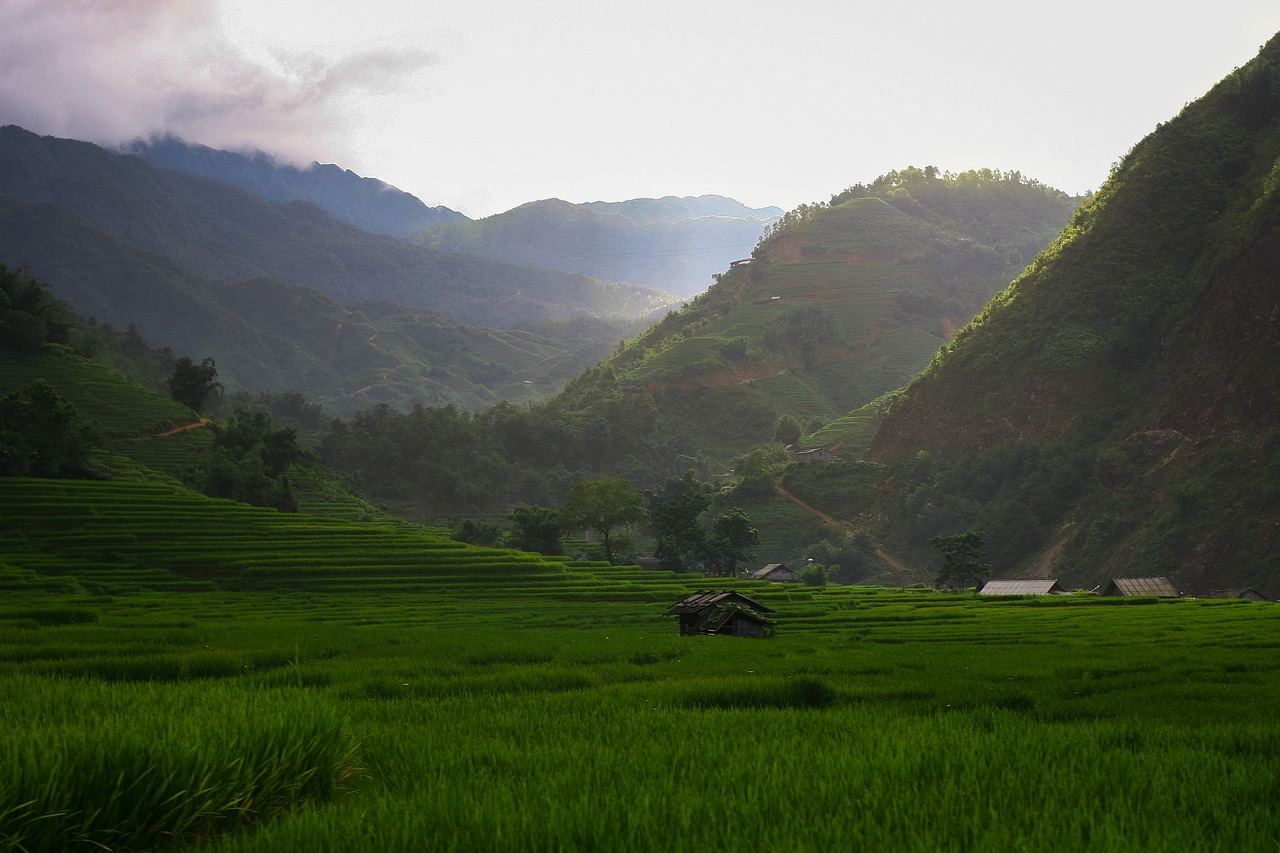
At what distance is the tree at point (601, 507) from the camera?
60.4m

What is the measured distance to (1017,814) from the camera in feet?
14.5

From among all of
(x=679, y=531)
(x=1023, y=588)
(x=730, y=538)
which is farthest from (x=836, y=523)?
(x=1023, y=588)

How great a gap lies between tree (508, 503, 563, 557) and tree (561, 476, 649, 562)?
1036 mm

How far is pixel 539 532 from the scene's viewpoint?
196ft

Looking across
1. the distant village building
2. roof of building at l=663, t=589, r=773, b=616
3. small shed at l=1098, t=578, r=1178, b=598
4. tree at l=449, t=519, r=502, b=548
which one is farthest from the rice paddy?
the distant village building

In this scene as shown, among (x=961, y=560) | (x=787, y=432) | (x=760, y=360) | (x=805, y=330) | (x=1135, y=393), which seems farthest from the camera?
(x=805, y=330)

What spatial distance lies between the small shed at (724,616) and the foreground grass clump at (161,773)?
20.6 m

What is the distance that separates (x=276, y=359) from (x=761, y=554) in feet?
→ 392

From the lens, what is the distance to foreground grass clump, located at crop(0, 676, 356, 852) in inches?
154

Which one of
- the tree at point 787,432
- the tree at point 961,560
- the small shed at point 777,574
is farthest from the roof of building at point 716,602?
the tree at point 787,432

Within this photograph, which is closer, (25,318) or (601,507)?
(25,318)

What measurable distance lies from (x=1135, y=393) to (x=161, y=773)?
249 feet

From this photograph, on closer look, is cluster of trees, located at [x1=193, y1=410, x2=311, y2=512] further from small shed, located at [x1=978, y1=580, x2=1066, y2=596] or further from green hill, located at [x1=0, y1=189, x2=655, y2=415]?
green hill, located at [x1=0, y1=189, x2=655, y2=415]

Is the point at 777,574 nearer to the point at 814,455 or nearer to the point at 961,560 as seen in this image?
the point at 961,560
